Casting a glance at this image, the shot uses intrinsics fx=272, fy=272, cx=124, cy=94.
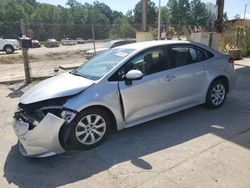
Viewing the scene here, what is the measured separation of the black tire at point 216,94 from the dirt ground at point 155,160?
1.42 feet

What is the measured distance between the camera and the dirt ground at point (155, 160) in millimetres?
3277

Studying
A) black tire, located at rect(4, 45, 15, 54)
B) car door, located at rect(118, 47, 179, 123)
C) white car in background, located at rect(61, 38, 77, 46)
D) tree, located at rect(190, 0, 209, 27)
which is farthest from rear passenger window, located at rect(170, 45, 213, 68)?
tree, located at rect(190, 0, 209, 27)

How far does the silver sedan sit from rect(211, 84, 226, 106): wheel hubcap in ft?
0.07

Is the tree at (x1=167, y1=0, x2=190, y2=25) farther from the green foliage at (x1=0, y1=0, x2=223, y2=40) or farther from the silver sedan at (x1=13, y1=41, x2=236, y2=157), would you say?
the silver sedan at (x1=13, y1=41, x2=236, y2=157)

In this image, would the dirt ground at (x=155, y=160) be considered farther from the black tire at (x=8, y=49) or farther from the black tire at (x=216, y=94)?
the black tire at (x=8, y=49)

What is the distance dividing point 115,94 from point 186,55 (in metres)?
1.76

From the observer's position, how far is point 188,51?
16.9ft

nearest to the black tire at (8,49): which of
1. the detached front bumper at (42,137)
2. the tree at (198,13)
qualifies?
the detached front bumper at (42,137)

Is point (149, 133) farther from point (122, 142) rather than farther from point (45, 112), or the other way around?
point (45, 112)

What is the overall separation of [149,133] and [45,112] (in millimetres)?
1752

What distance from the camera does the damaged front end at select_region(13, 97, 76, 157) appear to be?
12.0 feet

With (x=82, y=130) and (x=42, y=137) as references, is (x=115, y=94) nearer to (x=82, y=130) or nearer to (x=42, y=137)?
(x=82, y=130)

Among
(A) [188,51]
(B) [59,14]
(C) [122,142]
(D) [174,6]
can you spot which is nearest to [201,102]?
(A) [188,51]

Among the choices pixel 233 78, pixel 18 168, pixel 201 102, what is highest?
pixel 233 78
